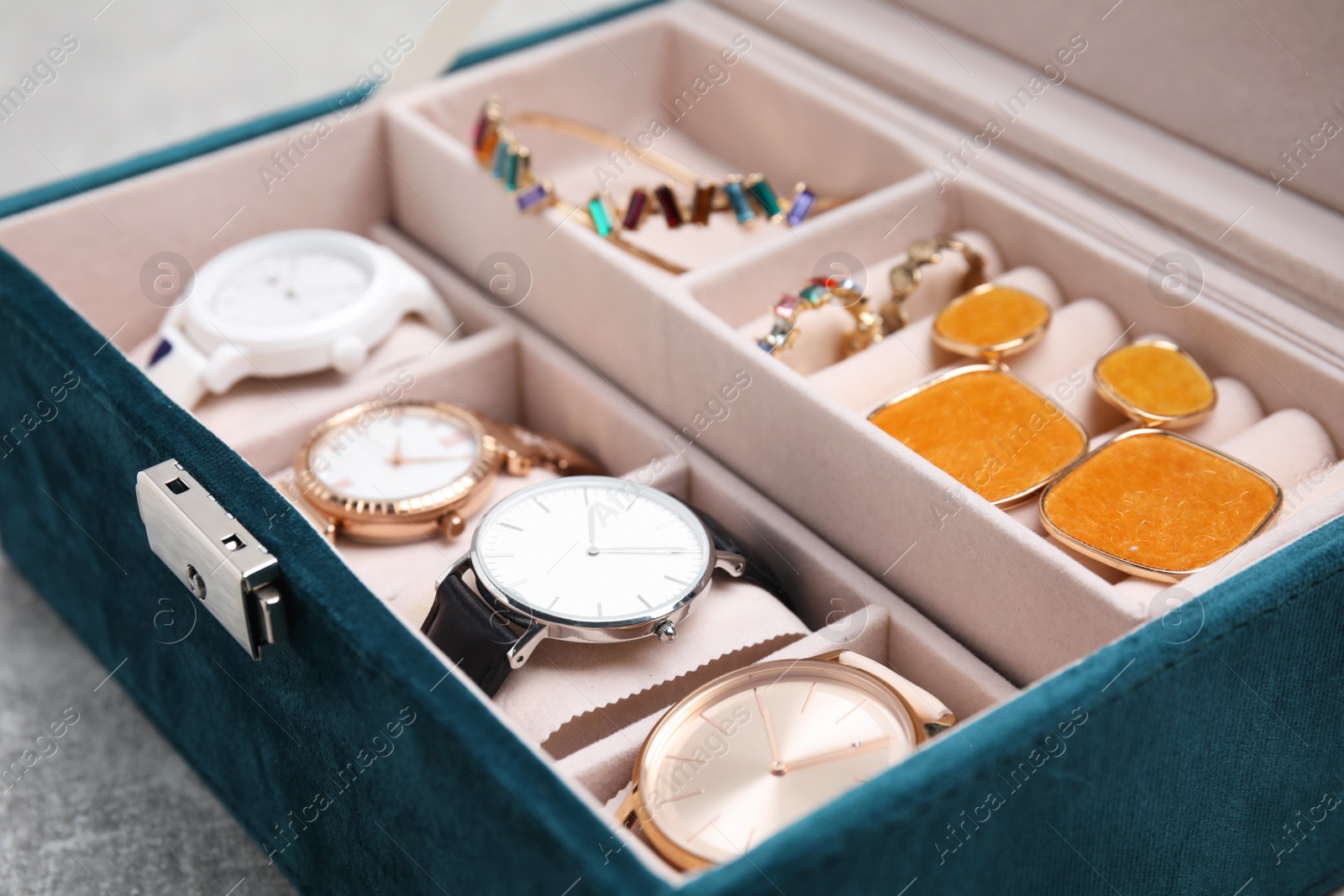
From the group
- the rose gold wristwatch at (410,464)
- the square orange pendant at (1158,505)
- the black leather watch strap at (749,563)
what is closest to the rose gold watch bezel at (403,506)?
the rose gold wristwatch at (410,464)

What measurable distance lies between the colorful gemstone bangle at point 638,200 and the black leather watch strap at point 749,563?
36 cm

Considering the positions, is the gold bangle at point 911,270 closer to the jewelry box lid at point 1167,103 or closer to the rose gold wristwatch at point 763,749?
the jewelry box lid at point 1167,103

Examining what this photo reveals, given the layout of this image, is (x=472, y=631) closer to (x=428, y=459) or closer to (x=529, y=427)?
(x=428, y=459)

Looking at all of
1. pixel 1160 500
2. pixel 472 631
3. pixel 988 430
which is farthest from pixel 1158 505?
pixel 472 631

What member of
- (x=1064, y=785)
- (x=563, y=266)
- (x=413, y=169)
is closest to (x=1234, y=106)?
(x=563, y=266)

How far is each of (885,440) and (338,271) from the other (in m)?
0.79

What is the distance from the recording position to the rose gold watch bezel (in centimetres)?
142

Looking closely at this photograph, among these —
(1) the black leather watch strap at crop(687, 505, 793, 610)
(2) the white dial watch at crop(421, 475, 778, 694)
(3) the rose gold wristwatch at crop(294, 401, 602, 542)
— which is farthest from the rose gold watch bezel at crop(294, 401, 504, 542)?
(1) the black leather watch strap at crop(687, 505, 793, 610)

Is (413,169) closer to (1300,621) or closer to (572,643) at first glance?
(572,643)

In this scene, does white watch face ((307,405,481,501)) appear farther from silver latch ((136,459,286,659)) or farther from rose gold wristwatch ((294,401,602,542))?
silver latch ((136,459,286,659))

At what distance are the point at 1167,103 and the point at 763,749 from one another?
0.95m

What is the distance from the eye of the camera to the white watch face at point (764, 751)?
1065mm

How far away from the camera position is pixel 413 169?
1.82 m

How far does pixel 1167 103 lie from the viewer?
1.59m
